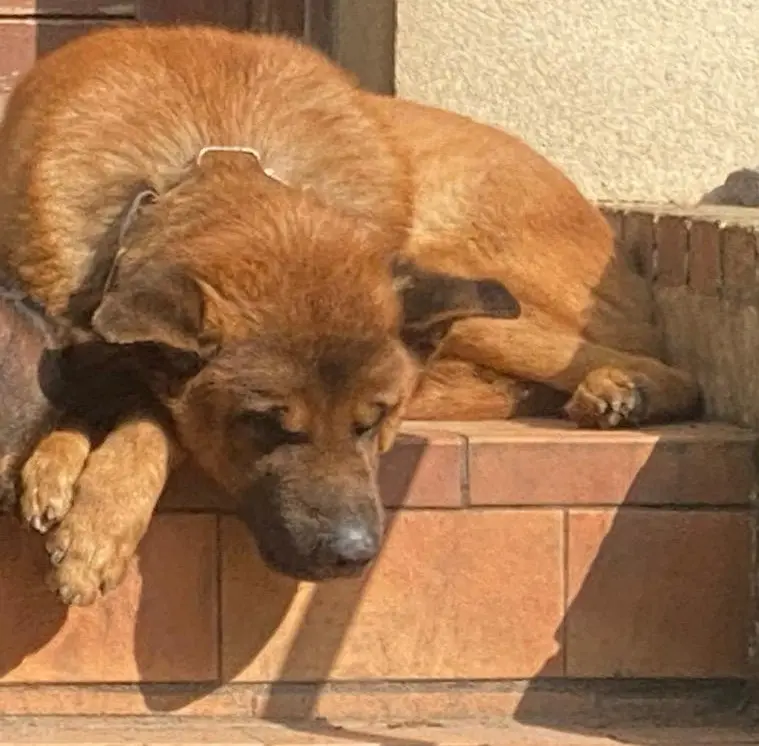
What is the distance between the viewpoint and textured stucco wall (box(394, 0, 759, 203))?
6.12 metres

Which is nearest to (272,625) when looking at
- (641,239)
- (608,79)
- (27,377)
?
(27,377)

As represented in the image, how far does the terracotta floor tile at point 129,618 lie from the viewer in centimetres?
466

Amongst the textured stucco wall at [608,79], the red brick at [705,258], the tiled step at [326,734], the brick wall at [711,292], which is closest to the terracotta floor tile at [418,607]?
the tiled step at [326,734]

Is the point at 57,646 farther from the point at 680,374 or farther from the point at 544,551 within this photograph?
the point at 680,374

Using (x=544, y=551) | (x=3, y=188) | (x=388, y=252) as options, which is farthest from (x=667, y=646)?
(x=3, y=188)

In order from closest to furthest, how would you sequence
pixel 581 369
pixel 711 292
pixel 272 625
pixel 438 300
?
pixel 438 300, pixel 272 625, pixel 711 292, pixel 581 369

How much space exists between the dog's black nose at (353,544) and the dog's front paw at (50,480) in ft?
1.92

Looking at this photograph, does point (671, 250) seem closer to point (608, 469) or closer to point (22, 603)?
point (608, 469)

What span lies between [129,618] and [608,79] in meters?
2.36

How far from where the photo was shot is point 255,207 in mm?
4480

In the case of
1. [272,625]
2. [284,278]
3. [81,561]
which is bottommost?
[272,625]

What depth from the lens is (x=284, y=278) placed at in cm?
434

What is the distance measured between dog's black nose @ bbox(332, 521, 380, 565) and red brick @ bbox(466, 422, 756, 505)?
1.99ft

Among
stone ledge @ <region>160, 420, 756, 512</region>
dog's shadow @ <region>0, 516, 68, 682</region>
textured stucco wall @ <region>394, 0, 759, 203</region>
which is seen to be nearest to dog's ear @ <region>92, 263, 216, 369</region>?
stone ledge @ <region>160, 420, 756, 512</region>
